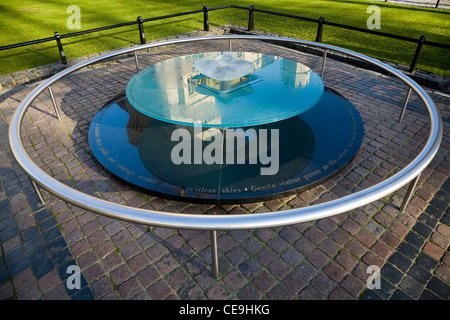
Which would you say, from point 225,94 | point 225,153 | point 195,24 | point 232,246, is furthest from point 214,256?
point 195,24

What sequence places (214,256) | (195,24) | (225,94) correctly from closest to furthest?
1. (214,256)
2. (225,94)
3. (195,24)

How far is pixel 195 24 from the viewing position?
43.2 feet

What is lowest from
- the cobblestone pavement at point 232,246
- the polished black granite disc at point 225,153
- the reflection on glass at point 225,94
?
the cobblestone pavement at point 232,246

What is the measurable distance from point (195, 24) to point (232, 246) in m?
12.2

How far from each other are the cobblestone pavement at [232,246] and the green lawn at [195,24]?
19.5ft

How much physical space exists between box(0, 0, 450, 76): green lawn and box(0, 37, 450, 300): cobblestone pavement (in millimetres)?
5959

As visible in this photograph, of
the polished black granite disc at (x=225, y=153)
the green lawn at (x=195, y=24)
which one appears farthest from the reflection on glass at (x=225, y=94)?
the green lawn at (x=195, y=24)

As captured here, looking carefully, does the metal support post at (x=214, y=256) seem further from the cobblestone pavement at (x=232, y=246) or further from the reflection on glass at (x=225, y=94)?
the reflection on glass at (x=225, y=94)

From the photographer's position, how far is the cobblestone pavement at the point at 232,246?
3.11 m

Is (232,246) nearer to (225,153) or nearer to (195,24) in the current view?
(225,153)

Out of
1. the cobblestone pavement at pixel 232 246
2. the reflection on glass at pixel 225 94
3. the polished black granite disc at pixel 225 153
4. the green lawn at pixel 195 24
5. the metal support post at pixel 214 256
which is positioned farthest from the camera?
the green lawn at pixel 195 24

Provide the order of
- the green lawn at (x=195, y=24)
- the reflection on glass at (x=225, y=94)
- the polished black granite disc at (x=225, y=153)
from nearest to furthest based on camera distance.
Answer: the polished black granite disc at (x=225, y=153) < the reflection on glass at (x=225, y=94) < the green lawn at (x=195, y=24)

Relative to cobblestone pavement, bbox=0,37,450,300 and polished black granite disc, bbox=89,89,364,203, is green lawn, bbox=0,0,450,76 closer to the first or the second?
polished black granite disc, bbox=89,89,364,203

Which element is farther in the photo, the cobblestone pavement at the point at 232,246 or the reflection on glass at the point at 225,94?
the reflection on glass at the point at 225,94
